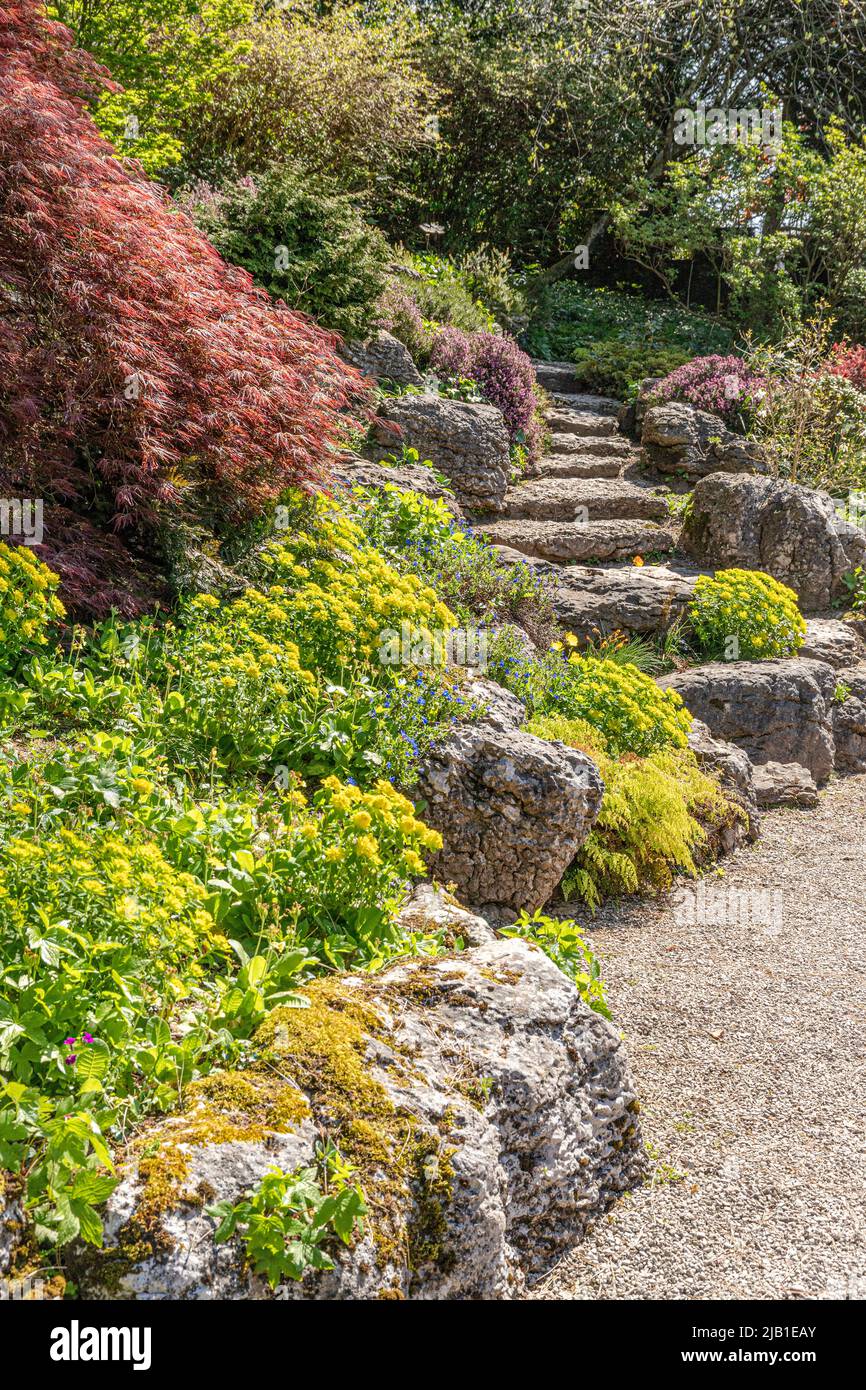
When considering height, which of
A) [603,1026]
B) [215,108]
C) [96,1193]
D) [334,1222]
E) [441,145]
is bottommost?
[603,1026]

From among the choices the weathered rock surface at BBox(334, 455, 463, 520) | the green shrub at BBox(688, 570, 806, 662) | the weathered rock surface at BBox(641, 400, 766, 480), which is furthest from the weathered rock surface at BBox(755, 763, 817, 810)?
the weathered rock surface at BBox(641, 400, 766, 480)

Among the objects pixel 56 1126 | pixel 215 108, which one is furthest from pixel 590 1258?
pixel 215 108

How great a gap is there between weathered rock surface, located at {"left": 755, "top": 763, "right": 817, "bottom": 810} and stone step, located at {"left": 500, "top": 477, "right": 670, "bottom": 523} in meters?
3.26

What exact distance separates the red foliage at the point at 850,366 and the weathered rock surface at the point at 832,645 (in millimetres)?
4257

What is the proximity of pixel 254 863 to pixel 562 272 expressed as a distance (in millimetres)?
14437

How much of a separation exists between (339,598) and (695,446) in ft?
22.8

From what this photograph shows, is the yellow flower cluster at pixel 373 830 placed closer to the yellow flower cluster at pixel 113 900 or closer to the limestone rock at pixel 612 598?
the yellow flower cluster at pixel 113 900

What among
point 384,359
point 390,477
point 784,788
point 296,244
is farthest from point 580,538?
point 296,244

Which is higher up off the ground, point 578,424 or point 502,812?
point 578,424

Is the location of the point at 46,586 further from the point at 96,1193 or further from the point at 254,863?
the point at 96,1193

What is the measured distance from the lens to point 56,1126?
189cm

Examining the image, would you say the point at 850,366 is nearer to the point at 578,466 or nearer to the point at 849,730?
the point at 578,466

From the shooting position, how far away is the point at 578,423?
11.2 metres

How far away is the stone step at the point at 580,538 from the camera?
837 centimetres
